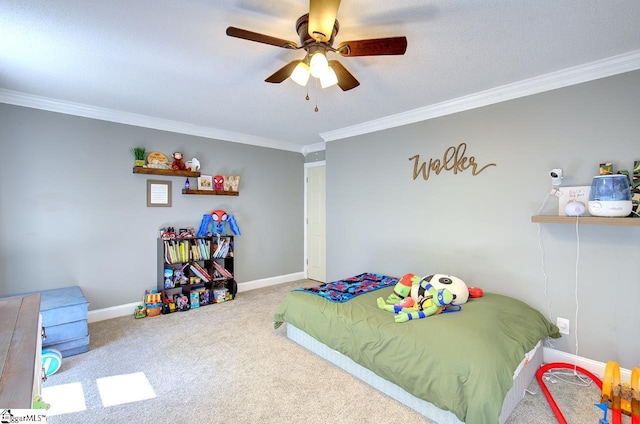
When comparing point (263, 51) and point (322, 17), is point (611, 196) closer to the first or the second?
point (322, 17)

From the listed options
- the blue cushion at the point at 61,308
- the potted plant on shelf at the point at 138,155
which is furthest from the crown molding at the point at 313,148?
the blue cushion at the point at 61,308

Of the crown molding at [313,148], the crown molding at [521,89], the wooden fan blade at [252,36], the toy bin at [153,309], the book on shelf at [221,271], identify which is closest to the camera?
the wooden fan blade at [252,36]

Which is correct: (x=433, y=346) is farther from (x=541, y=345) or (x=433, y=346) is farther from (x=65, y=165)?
(x=65, y=165)

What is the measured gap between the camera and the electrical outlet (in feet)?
8.18

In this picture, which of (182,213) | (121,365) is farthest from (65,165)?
(121,365)

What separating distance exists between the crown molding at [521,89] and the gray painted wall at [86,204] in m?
2.50

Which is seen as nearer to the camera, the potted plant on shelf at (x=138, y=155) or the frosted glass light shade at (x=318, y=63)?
the frosted glass light shade at (x=318, y=63)

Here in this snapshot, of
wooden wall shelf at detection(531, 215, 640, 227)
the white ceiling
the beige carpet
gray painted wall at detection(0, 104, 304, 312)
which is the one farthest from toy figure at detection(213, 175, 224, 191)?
wooden wall shelf at detection(531, 215, 640, 227)

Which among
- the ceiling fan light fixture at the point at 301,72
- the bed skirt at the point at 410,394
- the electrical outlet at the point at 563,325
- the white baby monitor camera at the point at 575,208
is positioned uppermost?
the ceiling fan light fixture at the point at 301,72

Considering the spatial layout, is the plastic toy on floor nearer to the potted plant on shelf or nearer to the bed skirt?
the bed skirt

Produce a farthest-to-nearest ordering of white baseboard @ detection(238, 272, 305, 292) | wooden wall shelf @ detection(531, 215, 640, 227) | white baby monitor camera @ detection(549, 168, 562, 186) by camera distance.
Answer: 1. white baseboard @ detection(238, 272, 305, 292)
2. white baby monitor camera @ detection(549, 168, 562, 186)
3. wooden wall shelf @ detection(531, 215, 640, 227)

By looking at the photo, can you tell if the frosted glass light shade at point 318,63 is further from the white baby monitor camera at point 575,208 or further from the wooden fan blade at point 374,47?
the white baby monitor camera at point 575,208

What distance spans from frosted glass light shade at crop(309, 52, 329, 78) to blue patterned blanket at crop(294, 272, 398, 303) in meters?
1.90

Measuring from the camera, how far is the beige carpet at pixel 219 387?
1.92 m
